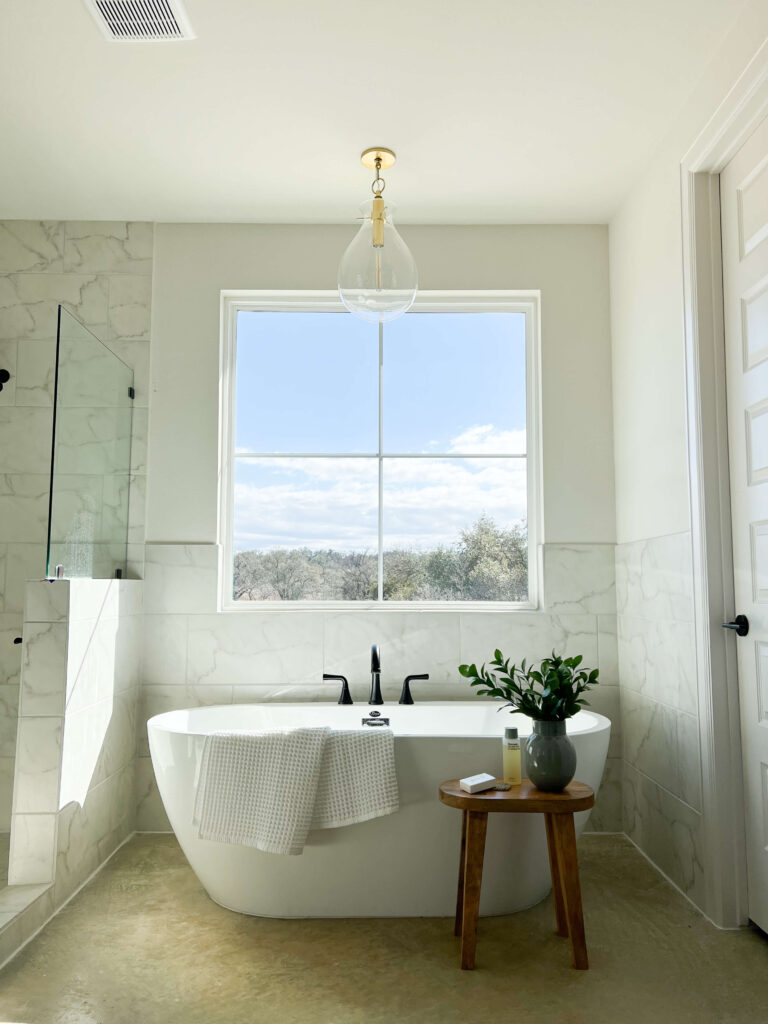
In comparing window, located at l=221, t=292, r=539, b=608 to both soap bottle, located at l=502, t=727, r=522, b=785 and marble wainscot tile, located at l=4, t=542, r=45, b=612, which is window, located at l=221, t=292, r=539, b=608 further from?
soap bottle, located at l=502, t=727, r=522, b=785

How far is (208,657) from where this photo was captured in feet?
11.5

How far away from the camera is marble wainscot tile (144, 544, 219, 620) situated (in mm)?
3520

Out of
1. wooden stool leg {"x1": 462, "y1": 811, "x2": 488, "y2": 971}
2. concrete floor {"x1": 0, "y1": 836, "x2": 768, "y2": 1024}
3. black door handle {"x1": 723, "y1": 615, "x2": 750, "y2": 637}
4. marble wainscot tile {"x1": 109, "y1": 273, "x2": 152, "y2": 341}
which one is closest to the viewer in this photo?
concrete floor {"x1": 0, "y1": 836, "x2": 768, "y2": 1024}

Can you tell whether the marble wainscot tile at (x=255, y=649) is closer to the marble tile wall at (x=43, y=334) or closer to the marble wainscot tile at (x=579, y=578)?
A: the marble tile wall at (x=43, y=334)

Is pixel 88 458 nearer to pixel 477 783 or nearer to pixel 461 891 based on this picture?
pixel 477 783

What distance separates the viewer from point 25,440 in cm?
351

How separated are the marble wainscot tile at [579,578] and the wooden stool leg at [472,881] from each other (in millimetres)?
1409

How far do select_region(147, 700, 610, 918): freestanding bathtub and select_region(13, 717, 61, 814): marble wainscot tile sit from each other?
341mm

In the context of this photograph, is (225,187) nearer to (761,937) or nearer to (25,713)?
(25,713)

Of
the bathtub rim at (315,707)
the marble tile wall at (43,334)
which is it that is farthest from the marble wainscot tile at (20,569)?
the bathtub rim at (315,707)

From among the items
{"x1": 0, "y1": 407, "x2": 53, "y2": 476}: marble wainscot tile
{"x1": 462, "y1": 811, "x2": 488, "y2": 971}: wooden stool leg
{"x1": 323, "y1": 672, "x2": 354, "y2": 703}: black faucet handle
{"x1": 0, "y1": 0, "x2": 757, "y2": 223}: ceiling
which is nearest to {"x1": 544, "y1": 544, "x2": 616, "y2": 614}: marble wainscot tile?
{"x1": 323, "y1": 672, "x2": 354, "y2": 703}: black faucet handle

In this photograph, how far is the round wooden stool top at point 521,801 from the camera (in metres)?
2.26

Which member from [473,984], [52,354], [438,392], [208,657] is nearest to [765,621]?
[473,984]

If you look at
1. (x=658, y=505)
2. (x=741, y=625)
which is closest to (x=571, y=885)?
(x=741, y=625)
